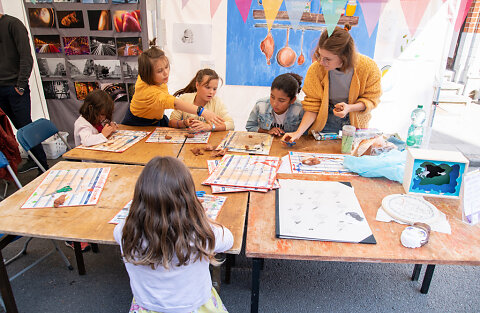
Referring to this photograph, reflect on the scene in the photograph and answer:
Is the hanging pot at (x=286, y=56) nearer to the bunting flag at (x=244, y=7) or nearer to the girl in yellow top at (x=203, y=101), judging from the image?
the bunting flag at (x=244, y=7)

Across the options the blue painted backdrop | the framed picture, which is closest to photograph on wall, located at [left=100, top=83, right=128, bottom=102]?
the blue painted backdrop

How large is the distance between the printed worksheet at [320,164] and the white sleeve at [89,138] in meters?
1.33

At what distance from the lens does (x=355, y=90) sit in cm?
241

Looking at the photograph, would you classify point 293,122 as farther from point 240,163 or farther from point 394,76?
point 394,76

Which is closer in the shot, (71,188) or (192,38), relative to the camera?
(71,188)

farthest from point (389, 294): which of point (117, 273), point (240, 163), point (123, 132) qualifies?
point (123, 132)

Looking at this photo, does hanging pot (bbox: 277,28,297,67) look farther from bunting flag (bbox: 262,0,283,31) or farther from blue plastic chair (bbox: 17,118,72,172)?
blue plastic chair (bbox: 17,118,72,172)

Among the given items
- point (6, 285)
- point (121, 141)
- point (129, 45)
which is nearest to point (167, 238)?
point (6, 285)

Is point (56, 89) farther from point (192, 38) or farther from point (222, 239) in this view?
point (222, 239)

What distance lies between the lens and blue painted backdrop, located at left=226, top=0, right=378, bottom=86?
3.48 meters

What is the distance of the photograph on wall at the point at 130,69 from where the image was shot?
13.3 feet

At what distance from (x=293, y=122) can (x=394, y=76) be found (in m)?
1.61

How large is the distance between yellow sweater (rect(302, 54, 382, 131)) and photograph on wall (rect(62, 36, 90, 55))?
2.93 metres

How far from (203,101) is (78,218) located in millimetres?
1679
